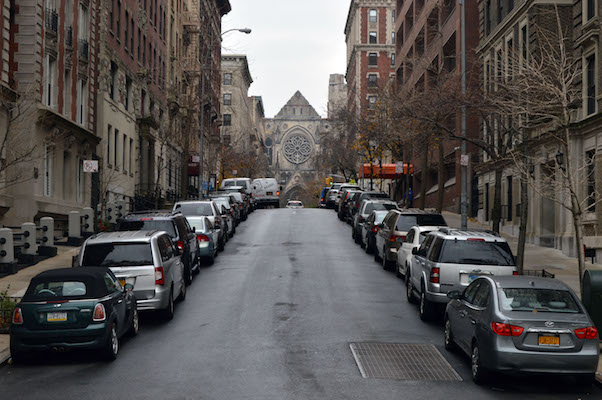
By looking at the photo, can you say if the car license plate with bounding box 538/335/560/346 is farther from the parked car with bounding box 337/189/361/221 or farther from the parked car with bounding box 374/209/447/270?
the parked car with bounding box 337/189/361/221

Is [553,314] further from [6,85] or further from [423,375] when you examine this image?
[6,85]

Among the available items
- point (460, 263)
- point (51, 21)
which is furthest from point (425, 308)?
point (51, 21)

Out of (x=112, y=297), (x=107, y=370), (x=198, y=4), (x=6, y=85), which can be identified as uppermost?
(x=198, y=4)

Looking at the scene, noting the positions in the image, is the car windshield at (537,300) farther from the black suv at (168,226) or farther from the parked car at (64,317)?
the black suv at (168,226)

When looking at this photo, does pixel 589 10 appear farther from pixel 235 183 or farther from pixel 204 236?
pixel 235 183

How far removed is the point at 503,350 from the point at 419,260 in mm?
6494

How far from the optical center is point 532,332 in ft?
33.8

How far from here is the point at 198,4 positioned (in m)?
66.9

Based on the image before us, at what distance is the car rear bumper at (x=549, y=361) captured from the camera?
10.2 meters

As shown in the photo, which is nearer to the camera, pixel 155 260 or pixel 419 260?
pixel 155 260

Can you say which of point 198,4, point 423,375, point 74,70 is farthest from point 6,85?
point 198,4

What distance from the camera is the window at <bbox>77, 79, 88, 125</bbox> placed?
35.7 m

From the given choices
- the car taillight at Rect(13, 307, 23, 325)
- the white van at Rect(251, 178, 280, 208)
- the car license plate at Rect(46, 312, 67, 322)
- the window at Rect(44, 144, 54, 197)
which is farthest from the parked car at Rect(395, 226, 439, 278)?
the white van at Rect(251, 178, 280, 208)

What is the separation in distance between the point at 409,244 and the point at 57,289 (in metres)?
10.9
